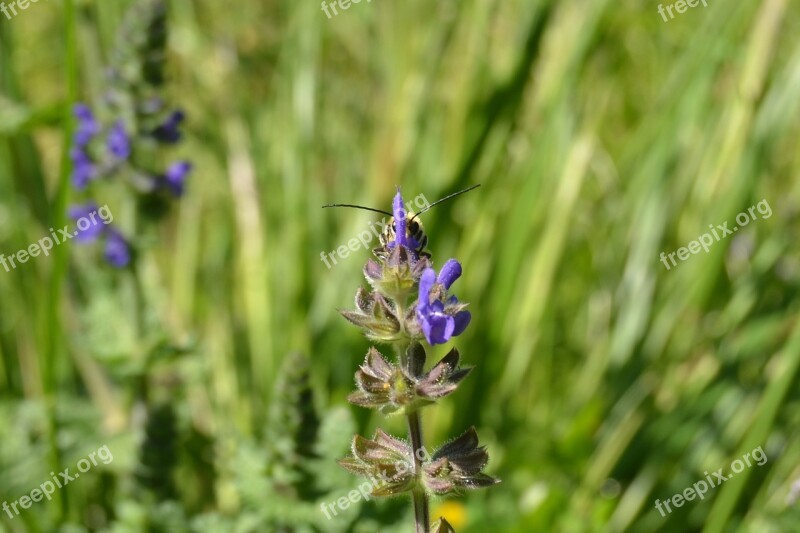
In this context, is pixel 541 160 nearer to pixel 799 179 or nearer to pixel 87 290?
pixel 799 179

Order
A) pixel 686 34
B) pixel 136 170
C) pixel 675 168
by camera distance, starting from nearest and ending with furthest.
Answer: pixel 136 170, pixel 675 168, pixel 686 34

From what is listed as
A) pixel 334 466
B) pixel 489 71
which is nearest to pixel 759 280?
pixel 489 71

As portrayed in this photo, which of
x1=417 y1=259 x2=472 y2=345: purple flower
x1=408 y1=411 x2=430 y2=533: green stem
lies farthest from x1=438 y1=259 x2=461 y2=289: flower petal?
x1=408 y1=411 x2=430 y2=533: green stem

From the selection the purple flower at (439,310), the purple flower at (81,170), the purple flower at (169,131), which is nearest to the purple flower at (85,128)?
the purple flower at (81,170)

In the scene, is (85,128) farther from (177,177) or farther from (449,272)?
(449,272)

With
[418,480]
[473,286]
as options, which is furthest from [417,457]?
[473,286]

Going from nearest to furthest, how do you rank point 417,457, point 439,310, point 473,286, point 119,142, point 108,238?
point 439,310 < point 417,457 < point 119,142 < point 108,238 < point 473,286

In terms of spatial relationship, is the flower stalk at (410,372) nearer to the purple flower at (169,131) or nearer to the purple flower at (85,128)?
the purple flower at (169,131)

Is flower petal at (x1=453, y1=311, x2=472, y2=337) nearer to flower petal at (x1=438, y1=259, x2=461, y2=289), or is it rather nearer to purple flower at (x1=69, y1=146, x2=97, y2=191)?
flower petal at (x1=438, y1=259, x2=461, y2=289)
